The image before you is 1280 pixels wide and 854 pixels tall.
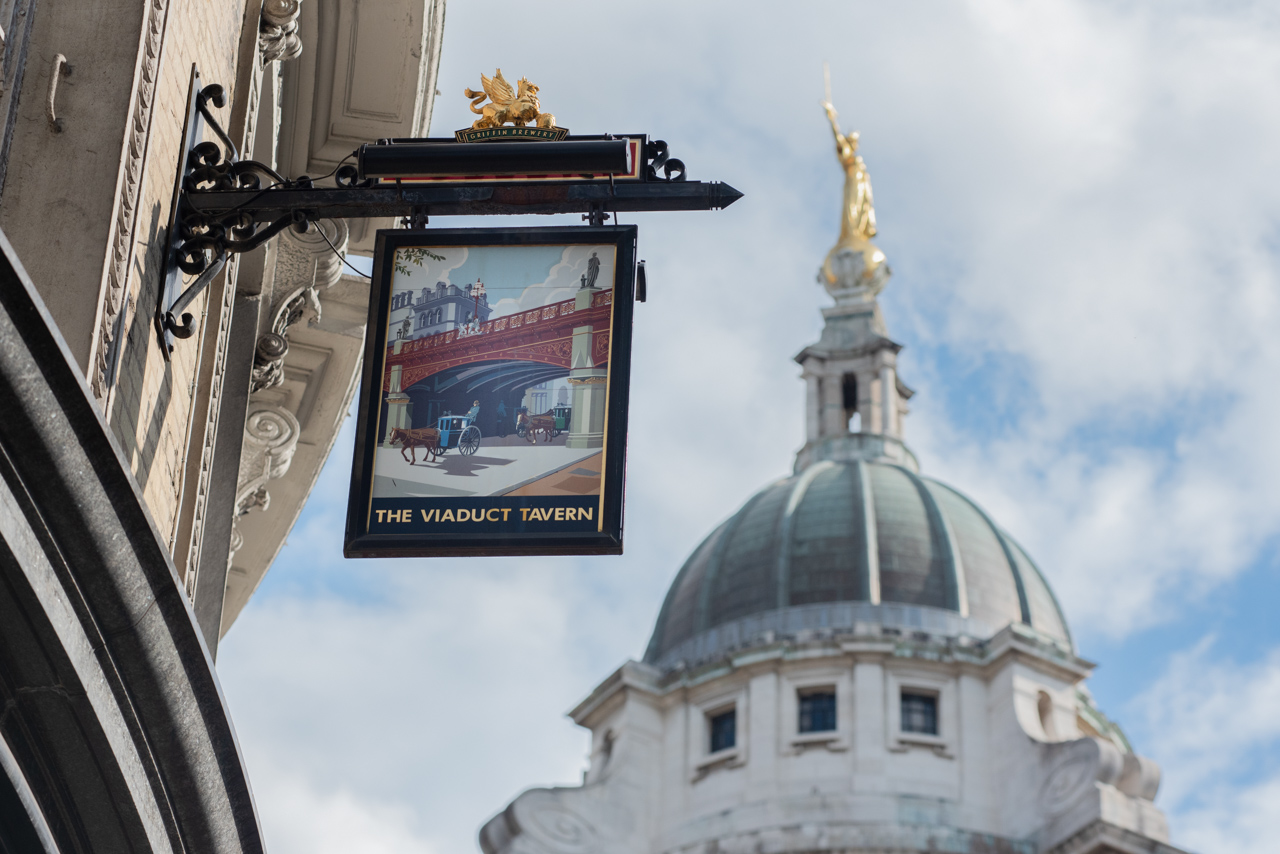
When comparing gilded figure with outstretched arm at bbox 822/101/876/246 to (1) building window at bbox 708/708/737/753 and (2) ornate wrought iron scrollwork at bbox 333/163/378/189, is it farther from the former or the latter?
(2) ornate wrought iron scrollwork at bbox 333/163/378/189

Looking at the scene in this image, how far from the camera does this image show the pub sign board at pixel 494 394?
361 inches

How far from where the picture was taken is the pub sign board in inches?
361

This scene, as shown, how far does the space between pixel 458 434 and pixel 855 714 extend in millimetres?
56782

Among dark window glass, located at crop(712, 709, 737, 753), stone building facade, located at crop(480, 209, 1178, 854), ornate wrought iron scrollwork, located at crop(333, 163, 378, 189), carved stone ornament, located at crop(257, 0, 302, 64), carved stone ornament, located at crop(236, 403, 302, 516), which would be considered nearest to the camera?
ornate wrought iron scrollwork, located at crop(333, 163, 378, 189)

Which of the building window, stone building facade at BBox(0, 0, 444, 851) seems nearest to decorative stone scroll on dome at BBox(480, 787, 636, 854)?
the building window

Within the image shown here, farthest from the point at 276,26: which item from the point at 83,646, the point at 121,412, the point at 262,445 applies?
the point at 83,646

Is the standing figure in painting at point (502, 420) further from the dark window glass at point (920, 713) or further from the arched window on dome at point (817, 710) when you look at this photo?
the dark window glass at point (920, 713)

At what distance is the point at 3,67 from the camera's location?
8844 mm

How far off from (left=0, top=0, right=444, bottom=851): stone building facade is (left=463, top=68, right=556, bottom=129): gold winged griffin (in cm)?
130

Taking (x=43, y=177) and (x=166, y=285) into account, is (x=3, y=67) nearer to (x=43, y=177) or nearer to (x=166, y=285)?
(x=43, y=177)

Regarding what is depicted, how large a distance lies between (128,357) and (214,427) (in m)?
2.72

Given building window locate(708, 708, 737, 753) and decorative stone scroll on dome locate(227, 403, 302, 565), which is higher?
building window locate(708, 708, 737, 753)

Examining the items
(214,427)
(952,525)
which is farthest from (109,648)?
(952,525)

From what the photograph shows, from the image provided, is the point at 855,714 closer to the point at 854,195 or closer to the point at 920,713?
the point at 920,713
